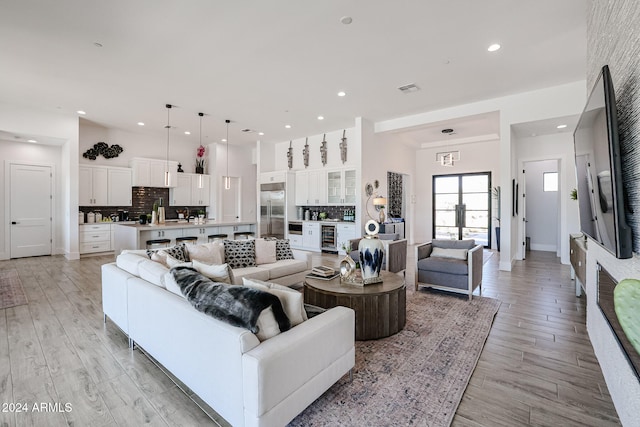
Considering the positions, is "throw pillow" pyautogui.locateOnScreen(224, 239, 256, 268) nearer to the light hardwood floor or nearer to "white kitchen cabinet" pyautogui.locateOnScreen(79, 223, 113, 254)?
the light hardwood floor

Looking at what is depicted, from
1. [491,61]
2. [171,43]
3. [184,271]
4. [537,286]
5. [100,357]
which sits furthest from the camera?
[537,286]

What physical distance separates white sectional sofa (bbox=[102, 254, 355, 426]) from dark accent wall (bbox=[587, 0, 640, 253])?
5.52ft

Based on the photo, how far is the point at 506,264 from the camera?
5664 mm

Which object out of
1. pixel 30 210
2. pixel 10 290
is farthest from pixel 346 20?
pixel 30 210

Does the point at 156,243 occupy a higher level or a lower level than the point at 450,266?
higher

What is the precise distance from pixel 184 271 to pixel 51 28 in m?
3.39

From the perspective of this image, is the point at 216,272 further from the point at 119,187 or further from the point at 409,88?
the point at 119,187

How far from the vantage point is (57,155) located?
7.41 m

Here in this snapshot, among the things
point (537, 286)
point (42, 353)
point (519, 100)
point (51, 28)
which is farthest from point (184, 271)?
point (519, 100)

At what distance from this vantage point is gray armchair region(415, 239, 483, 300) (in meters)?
4.02

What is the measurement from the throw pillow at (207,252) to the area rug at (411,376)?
2.01 meters

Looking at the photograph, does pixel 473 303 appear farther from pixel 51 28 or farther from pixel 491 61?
pixel 51 28

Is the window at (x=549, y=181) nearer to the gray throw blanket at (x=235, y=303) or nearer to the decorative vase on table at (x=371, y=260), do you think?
the decorative vase on table at (x=371, y=260)

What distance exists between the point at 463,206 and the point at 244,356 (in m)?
8.96
